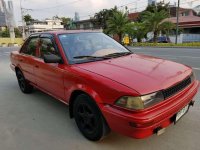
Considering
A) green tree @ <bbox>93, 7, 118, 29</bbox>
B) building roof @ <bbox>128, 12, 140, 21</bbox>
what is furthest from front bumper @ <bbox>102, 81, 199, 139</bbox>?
building roof @ <bbox>128, 12, 140, 21</bbox>

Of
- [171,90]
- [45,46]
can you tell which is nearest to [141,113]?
[171,90]

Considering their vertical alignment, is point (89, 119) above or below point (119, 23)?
below

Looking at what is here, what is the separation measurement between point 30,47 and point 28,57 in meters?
0.26

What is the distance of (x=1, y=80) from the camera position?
7.32 m

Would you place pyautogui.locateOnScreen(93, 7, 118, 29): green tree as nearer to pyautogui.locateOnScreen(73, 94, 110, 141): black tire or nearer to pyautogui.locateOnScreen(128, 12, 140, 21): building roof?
pyautogui.locateOnScreen(128, 12, 140, 21): building roof

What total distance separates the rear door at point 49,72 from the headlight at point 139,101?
1303 millimetres

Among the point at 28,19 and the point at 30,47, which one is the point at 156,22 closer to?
the point at 30,47

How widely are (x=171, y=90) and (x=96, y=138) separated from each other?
1.22 metres

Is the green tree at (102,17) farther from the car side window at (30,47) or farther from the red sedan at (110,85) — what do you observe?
the red sedan at (110,85)

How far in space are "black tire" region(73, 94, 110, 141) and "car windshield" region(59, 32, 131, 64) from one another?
69 cm

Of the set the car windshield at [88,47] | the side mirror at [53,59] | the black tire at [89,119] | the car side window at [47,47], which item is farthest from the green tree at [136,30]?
the black tire at [89,119]

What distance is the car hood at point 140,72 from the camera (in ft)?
8.52

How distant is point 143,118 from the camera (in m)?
2.43

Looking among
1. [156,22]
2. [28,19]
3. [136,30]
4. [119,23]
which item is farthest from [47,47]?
[28,19]
